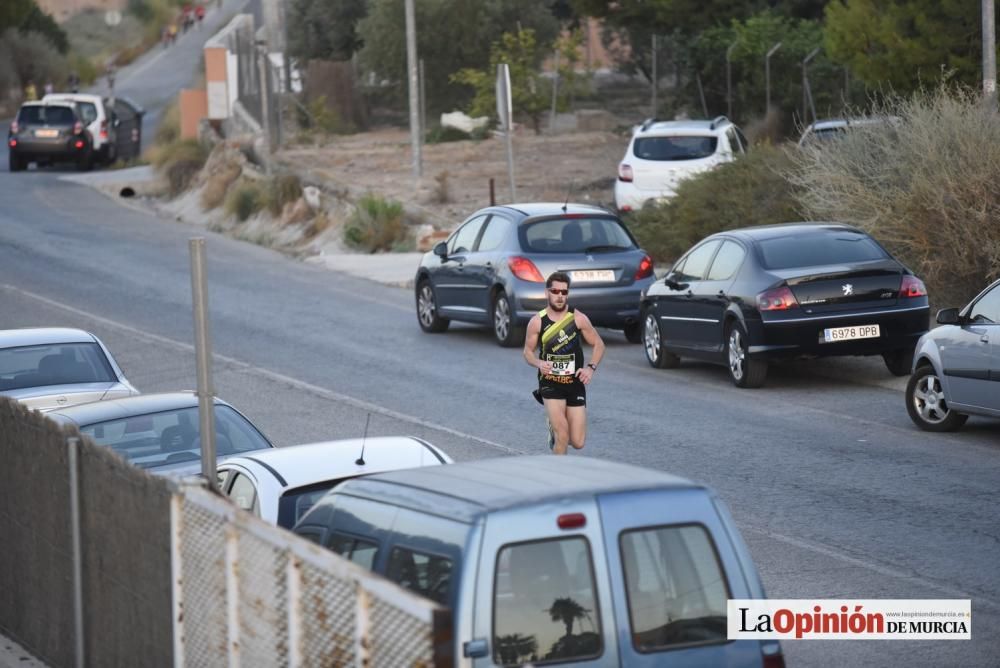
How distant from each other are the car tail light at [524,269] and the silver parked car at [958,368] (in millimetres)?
6364

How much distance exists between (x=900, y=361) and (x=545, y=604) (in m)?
12.3

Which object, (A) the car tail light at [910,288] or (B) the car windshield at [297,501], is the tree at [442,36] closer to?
(A) the car tail light at [910,288]

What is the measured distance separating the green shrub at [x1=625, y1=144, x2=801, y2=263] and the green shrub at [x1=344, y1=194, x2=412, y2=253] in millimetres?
6188

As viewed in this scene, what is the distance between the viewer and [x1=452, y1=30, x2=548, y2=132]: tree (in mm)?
47188

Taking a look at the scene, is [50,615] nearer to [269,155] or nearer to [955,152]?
[955,152]

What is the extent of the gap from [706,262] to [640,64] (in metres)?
37.2

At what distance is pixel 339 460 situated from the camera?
30.9 ft

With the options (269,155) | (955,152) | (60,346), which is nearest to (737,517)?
(60,346)

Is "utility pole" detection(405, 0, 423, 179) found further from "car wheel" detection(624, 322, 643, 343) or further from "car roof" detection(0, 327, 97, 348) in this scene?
"car roof" detection(0, 327, 97, 348)

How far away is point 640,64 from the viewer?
179ft

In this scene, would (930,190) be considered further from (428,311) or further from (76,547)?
(76,547)

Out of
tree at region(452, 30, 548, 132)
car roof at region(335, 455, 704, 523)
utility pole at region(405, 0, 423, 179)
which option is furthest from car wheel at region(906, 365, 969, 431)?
tree at region(452, 30, 548, 132)

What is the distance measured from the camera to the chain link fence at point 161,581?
18.3ft

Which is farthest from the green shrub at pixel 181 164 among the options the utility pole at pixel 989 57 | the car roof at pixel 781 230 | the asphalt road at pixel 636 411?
the car roof at pixel 781 230
